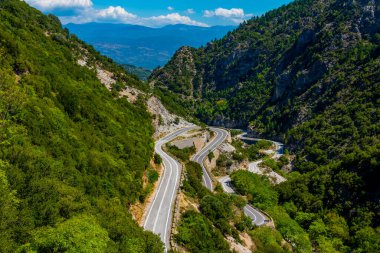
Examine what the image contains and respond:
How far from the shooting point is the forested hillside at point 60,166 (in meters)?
16.1

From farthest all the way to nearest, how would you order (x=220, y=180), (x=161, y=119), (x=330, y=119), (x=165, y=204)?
(x=330, y=119), (x=161, y=119), (x=220, y=180), (x=165, y=204)

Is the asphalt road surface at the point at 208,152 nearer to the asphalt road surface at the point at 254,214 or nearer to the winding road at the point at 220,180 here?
the winding road at the point at 220,180

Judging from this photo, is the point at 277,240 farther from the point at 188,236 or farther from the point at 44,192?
the point at 44,192

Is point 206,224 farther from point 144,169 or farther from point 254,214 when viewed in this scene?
point 254,214

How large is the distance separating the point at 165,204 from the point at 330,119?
96.6m

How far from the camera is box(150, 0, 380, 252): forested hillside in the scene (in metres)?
60.0

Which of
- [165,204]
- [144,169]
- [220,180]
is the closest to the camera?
[165,204]

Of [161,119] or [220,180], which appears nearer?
[220,180]

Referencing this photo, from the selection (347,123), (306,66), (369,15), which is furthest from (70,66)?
(369,15)

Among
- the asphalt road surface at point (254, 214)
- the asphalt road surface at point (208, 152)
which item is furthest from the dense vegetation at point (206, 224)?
the asphalt road surface at point (208, 152)

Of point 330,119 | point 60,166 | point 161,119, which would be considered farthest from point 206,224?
point 330,119

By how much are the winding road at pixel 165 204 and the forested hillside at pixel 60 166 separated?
6.54 ft

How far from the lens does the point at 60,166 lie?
74.1 feet

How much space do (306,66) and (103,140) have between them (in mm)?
146800
